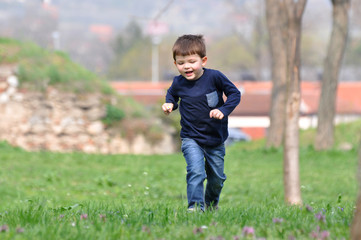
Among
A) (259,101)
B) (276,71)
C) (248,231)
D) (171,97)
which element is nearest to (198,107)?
(171,97)

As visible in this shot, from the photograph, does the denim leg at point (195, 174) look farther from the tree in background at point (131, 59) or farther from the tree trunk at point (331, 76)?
the tree in background at point (131, 59)

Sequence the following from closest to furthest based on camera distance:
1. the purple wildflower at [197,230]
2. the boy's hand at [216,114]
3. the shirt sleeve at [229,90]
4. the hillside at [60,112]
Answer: the purple wildflower at [197,230], the boy's hand at [216,114], the shirt sleeve at [229,90], the hillside at [60,112]

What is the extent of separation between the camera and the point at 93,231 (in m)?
4.10

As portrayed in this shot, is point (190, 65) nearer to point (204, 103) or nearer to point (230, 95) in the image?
point (204, 103)

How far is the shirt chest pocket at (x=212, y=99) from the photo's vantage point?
6.08 m

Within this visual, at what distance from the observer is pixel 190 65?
19.6ft

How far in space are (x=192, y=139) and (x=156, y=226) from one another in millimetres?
1865

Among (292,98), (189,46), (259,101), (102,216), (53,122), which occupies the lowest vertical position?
(259,101)

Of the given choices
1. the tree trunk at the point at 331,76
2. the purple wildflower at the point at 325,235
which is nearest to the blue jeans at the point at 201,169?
the purple wildflower at the point at 325,235

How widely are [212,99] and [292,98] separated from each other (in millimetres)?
3570

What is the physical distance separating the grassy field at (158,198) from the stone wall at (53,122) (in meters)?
2.73

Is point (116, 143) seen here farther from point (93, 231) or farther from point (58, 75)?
point (93, 231)

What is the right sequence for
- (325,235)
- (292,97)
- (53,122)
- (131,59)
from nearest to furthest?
1. (325,235)
2. (292,97)
3. (53,122)
4. (131,59)

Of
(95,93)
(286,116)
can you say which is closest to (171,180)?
(286,116)
